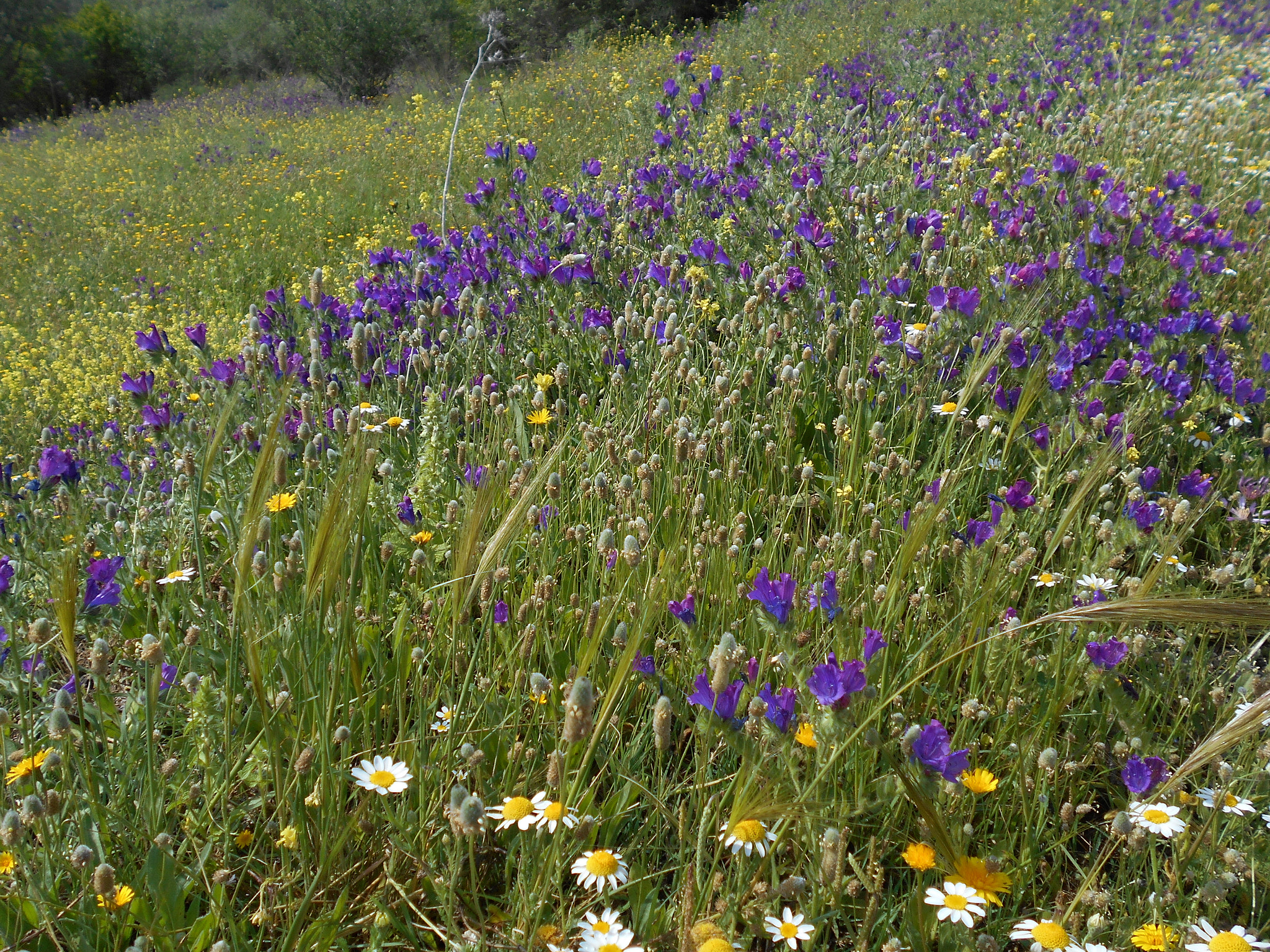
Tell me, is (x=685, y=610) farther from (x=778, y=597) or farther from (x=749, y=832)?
(x=749, y=832)

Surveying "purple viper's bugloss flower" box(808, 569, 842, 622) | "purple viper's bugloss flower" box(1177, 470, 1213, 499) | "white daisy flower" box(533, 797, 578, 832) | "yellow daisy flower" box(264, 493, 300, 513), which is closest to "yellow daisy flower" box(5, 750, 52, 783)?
"yellow daisy flower" box(264, 493, 300, 513)

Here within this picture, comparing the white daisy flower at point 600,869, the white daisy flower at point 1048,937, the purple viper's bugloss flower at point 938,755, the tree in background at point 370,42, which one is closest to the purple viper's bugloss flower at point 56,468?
the white daisy flower at point 600,869

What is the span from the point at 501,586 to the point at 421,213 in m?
6.01

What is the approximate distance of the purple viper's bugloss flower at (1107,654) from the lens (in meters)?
1.31

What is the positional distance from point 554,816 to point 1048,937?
0.64 metres

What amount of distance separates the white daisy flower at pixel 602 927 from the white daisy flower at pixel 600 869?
3cm

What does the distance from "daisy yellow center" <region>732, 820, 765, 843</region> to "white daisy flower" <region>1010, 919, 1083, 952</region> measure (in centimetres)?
35

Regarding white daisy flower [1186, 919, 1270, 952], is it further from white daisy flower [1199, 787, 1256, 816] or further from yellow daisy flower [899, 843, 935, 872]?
yellow daisy flower [899, 843, 935, 872]

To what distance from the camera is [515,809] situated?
43.8 inches

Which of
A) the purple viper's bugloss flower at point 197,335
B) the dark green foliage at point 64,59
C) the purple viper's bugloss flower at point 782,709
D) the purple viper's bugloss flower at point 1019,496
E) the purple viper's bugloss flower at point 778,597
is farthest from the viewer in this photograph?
the dark green foliage at point 64,59

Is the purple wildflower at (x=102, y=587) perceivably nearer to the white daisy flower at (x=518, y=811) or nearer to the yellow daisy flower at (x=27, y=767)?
the yellow daisy flower at (x=27, y=767)

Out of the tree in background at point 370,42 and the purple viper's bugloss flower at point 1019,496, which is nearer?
the purple viper's bugloss flower at point 1019,496

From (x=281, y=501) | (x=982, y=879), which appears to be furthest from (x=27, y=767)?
(x=982, y=879)

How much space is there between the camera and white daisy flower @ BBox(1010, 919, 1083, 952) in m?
1.03
